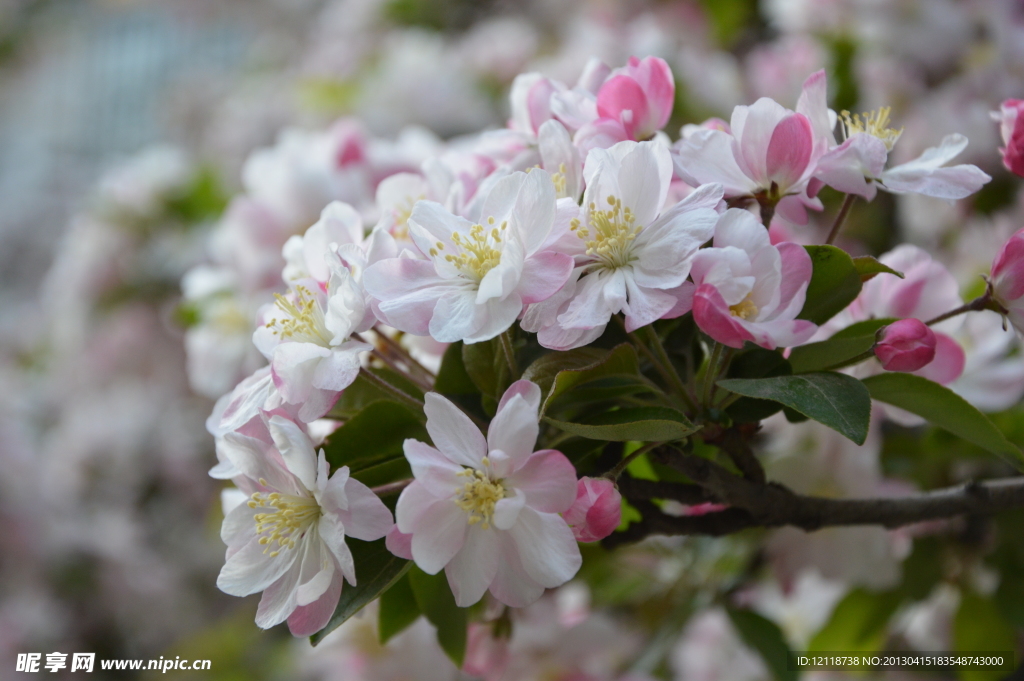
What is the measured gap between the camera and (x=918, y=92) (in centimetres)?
118

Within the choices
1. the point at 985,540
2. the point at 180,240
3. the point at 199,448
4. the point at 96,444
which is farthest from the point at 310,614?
the point at 96,444

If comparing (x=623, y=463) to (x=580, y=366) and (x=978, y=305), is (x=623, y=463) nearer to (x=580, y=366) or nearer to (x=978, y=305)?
(x=580, y=366)

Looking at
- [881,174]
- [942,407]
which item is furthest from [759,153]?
[942,407]

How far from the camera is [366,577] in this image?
399mm

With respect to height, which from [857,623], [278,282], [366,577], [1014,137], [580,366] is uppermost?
[1014,137]

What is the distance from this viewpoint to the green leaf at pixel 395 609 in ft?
1.66

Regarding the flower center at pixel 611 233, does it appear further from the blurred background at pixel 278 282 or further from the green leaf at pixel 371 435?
the blurred background at pixel 278 282

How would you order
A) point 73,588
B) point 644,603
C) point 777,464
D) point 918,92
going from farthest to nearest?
point 73,588
point 918,92
point 644,603
point 777,464

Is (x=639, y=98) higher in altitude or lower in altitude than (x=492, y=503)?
higher

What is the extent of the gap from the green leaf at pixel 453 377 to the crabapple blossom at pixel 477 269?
0.23ft

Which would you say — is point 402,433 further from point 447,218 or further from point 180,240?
point 180,240

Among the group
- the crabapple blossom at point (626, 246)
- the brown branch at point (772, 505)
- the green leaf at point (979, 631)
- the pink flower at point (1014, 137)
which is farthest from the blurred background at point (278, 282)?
the crabapple blossom at point (626, 246)

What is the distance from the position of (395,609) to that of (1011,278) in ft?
1.29

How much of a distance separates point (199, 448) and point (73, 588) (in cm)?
35
